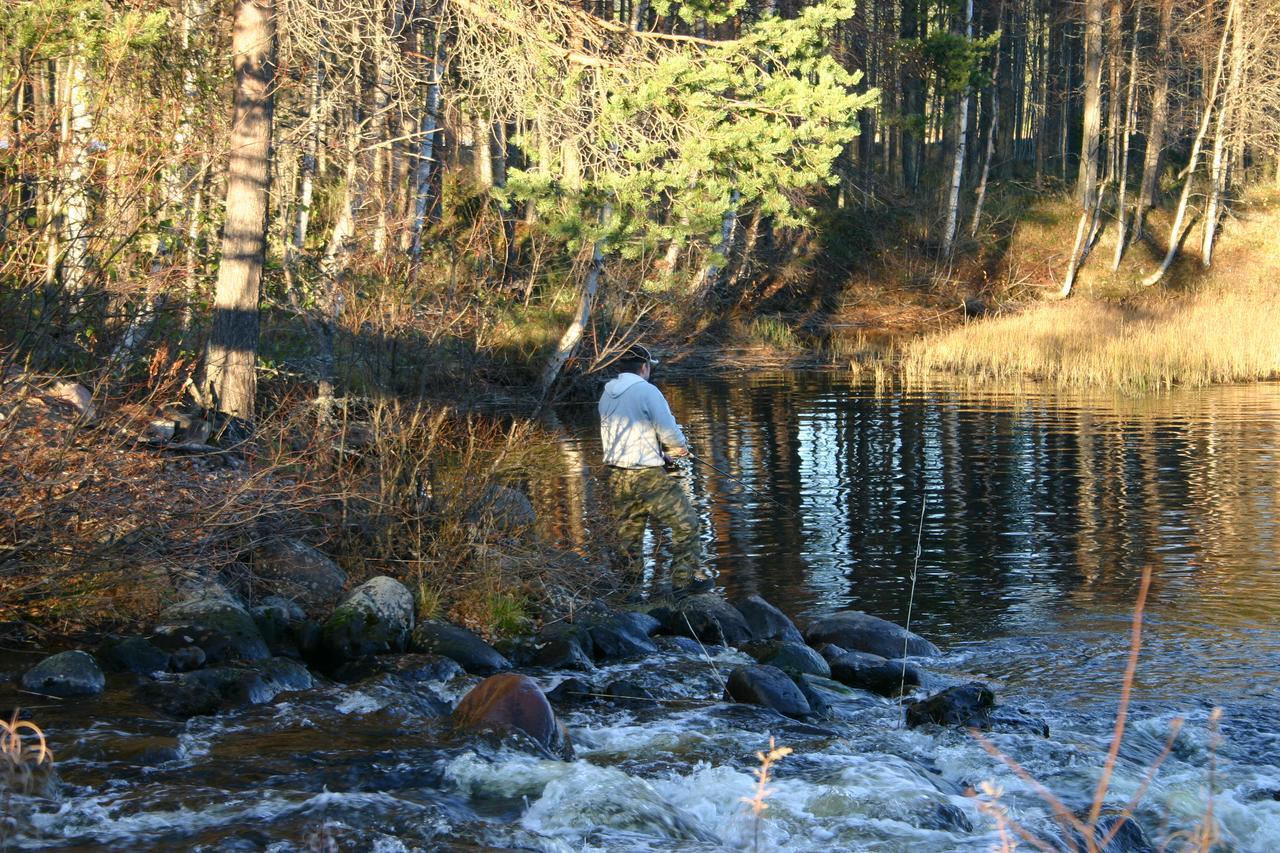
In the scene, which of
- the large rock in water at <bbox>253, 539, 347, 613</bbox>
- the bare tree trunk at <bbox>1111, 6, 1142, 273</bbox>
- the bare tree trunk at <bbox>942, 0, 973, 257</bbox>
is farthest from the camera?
the bare tree trunk at <bbox>1111, 6, 1142, 273</bbox>

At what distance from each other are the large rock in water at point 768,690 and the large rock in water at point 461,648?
5.12 ft

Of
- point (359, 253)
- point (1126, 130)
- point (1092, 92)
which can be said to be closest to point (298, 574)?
point (359, 253)

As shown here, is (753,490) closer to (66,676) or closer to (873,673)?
(873,673)

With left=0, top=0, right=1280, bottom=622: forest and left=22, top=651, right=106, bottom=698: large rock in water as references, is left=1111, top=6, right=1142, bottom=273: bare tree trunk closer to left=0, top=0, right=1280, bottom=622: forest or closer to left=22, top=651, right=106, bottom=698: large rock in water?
left=0, top=0, right=1280, bottom=622: forest

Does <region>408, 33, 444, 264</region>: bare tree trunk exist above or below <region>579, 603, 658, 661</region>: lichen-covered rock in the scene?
above

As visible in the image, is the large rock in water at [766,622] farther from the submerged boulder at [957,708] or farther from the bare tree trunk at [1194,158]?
the bare tree trunk at [1194,158]

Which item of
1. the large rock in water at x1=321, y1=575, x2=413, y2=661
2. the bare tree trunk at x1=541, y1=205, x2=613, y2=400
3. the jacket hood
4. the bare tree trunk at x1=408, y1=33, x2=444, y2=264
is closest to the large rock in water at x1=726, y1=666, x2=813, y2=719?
the large rock in water at x1=321, y1=575, x2=413, y2=661

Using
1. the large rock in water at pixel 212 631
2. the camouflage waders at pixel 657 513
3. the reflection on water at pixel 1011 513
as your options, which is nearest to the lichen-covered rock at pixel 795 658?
the reflection on water at pixel 1011 513

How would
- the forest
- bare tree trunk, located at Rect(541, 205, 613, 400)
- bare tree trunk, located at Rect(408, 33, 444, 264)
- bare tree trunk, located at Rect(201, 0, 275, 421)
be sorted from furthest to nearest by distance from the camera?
bare tree trunk, located at Rect(541, 205, 613, 400)
bare tree trunk, located at Rect(408, 33, 444, 264)
bare tree trunk, located at Rect(201, 0, 275, 421)
the forest

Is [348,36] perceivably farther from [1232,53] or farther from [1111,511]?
[1232,53]

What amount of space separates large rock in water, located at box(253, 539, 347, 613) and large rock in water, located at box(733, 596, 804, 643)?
2836 mm

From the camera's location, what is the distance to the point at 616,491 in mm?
11141

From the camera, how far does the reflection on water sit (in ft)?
32.3

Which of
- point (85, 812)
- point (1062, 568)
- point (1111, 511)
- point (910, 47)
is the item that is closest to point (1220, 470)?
point (1111, 511)
